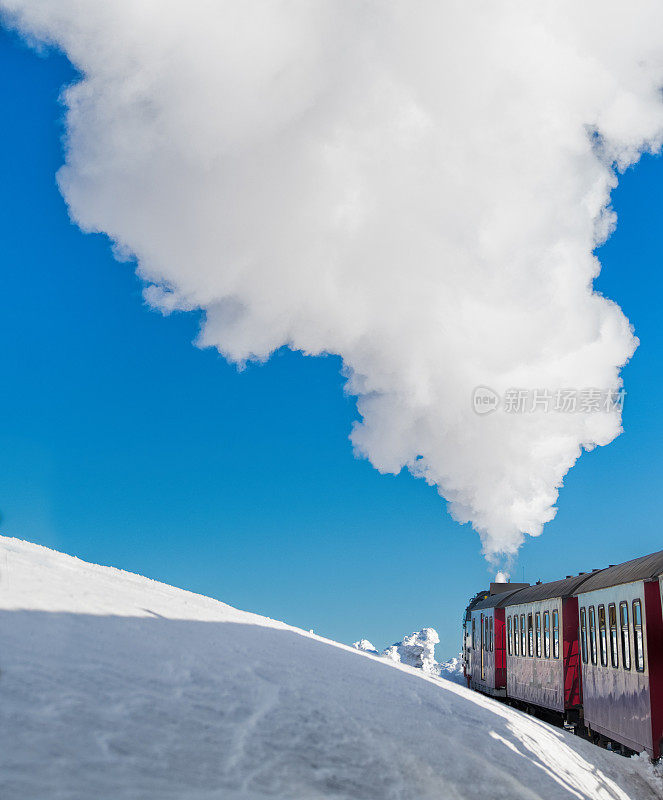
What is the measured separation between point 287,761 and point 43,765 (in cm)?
175

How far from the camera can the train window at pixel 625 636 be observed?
1359cm

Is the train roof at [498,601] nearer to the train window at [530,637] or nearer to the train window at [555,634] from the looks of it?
the train window at [530,637]

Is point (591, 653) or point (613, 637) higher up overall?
point (613, 637)

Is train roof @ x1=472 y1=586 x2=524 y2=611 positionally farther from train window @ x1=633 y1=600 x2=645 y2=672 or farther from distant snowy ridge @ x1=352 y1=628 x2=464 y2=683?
distant snowy ridge @ x1=352 y1=628 x2=464 y2=683

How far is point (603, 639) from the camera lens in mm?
15352

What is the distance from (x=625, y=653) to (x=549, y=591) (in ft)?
24.1

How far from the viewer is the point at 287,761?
15.0ft

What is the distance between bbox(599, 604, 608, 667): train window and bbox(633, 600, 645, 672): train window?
6.77 feet

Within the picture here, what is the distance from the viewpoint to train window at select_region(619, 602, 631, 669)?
1359 cm

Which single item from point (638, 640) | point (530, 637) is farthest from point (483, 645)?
point (638, 640)

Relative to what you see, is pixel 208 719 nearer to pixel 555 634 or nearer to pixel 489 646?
pixel 555 634

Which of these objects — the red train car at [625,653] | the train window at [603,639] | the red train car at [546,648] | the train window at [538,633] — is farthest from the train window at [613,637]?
the train window at [538,633]

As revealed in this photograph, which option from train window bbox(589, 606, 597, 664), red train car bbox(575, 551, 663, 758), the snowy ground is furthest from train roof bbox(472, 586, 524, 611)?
the snowy ground

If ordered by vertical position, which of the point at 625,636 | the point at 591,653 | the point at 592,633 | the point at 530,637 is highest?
the point at 530,637
